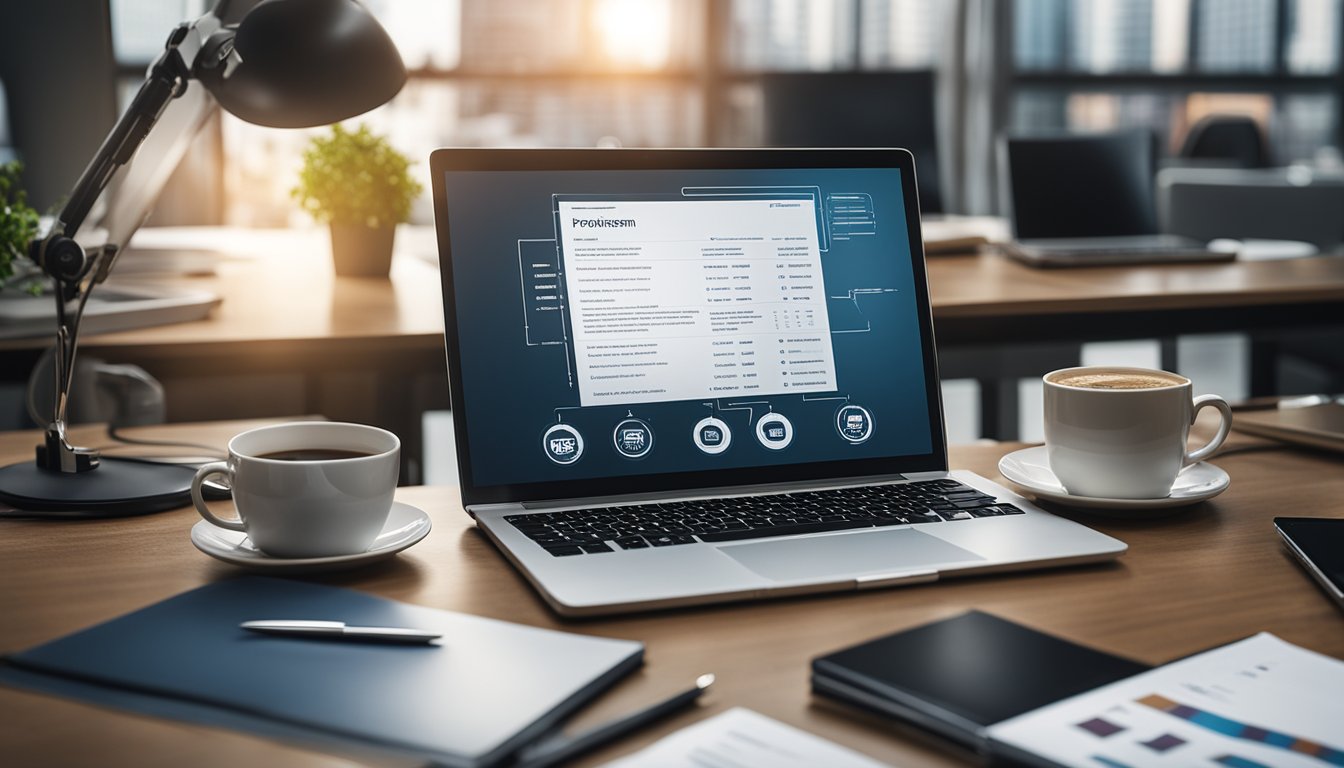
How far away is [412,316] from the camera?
5.25 feet

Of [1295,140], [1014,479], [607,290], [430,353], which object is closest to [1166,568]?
[1014,479]

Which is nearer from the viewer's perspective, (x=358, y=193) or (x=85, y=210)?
(x=85, y=210)

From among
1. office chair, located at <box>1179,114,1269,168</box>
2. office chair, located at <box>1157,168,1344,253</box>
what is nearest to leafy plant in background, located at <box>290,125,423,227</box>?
office chair, located at <box>1157,168,1344,253</box>

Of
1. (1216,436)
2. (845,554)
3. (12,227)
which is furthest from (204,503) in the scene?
(1216,436)

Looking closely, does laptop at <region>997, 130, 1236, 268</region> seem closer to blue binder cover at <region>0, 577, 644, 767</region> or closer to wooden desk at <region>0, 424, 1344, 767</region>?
wooden desk at <region>0, 424, 1344, 767</region>

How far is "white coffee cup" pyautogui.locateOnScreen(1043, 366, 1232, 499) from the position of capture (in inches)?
34.4

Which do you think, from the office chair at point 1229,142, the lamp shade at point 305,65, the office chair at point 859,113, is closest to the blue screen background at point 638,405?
the lamp shade at point 305,65

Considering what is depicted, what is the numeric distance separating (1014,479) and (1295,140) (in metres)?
6.11

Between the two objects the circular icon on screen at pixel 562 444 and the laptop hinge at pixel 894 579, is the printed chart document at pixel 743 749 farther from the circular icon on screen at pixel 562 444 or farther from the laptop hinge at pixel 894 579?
the circular icon on screen at pixel 562 444

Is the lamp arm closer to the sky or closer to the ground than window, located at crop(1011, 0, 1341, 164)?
closer to the ground

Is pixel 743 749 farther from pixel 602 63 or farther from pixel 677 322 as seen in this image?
pixel 602 63

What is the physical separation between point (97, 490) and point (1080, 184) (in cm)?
207

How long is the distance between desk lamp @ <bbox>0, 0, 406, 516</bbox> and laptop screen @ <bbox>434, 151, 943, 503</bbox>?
0.11 m

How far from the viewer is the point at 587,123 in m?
5.14
